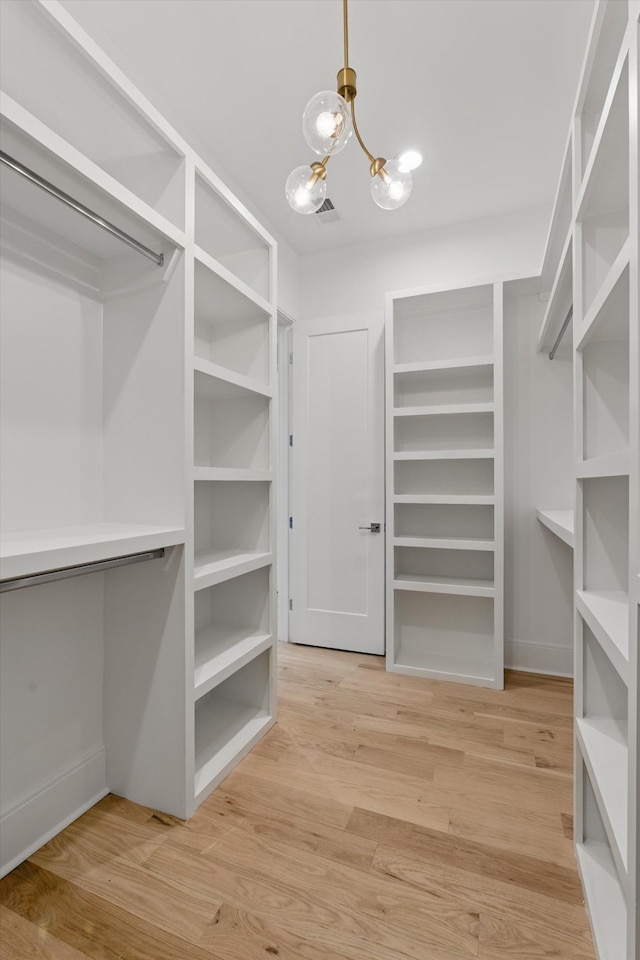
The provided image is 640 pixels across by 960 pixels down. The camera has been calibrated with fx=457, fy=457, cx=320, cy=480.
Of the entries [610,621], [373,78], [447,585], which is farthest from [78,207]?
[447,585]

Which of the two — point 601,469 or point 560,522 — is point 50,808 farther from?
point 560,522

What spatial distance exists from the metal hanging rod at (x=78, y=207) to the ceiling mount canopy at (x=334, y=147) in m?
0.53

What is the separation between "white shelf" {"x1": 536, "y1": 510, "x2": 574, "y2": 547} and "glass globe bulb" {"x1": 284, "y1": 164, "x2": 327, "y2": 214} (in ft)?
5.10

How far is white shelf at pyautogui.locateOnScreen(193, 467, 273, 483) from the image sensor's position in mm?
1712

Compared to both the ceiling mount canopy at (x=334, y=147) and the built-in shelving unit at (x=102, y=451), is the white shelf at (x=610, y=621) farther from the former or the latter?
the ceiling mount canopy at (x=334, y=147)

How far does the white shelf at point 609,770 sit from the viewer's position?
973 mm

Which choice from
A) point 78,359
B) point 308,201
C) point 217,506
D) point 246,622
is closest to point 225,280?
point 308,201

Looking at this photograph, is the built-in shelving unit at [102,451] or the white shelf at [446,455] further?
the white shelf at [446,455]

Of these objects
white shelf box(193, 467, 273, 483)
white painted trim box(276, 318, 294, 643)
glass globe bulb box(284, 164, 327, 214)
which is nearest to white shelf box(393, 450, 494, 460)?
white painted trim box(276, 318, 294, 643)

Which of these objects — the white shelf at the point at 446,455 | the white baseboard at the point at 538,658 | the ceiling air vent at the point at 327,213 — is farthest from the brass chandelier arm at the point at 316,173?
the white baseboard at the point at 538,658

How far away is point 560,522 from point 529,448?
0.89 meters

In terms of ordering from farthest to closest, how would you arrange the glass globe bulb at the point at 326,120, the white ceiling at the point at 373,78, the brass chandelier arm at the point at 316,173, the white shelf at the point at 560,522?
1. the white shelf at the point at 560,522
2. the white ceiling at the point at 373,78
3. the brass chandelier arm at the point at 316,173
4. the glass globe bulb at the point at 326,120

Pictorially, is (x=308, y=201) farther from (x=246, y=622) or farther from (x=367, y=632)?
(x=367, y=632)

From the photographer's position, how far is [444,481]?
9.97ft
